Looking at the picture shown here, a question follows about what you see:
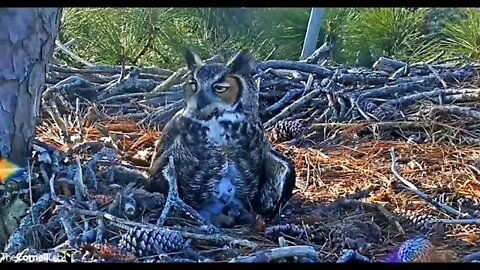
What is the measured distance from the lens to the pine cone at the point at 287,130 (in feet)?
8.78

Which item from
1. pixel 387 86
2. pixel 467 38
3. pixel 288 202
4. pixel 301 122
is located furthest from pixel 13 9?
pixel 467 38

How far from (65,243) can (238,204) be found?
594 mm

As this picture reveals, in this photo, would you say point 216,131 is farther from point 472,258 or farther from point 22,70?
point 472,258

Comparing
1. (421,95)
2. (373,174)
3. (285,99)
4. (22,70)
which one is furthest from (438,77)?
(22,70)

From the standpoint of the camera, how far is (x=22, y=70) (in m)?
1.64

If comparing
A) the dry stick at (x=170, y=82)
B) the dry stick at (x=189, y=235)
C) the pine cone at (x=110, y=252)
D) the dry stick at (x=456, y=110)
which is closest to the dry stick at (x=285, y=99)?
the dry stick at (x=170, y=82)

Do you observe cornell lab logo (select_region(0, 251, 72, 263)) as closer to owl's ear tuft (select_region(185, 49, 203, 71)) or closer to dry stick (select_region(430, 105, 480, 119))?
owl's ear tuft (select_region(185, 49, 203, 71))

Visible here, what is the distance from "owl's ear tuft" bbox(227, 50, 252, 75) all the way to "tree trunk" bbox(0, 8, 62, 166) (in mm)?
435

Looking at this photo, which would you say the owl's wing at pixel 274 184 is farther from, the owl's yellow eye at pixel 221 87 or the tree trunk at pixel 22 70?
the tree trunk at pixel 22 70

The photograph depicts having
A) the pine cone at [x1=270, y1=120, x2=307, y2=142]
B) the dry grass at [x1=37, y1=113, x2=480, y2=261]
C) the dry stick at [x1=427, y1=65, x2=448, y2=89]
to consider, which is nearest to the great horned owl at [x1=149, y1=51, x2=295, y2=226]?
the dry grass at [x1=37, y1=113, x2=480, y2=261]

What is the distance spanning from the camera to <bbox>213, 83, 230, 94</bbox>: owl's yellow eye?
184 cm

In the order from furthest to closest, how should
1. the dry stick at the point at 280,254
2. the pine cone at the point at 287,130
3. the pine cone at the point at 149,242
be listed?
the pine cone at the point at 287,130 → the pine cone at the point at 149,242 → the dry stick at the point at 280,254

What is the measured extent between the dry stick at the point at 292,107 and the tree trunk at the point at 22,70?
3.96ft

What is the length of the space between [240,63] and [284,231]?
0.44 meters
